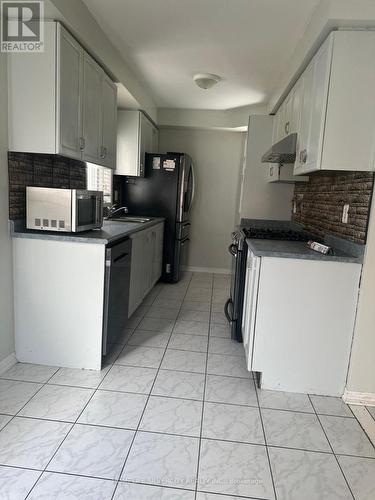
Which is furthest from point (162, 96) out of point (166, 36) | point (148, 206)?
point (166, 36)

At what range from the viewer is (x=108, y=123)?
3025mm

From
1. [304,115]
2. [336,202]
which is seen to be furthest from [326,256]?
[304,115]

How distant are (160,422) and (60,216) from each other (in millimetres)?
1389

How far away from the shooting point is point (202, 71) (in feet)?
11.1

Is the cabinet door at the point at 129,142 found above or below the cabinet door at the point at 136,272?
above

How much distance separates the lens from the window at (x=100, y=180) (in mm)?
3678

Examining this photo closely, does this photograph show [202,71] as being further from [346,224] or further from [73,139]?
[346,224]

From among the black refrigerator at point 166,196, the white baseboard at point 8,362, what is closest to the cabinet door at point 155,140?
the black refrigerator at point 166,196

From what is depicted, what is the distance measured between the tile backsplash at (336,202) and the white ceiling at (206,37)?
1.08 m

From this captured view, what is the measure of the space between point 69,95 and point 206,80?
5.71ft

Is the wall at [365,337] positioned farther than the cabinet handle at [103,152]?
No

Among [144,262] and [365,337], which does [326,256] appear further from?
[144,262]

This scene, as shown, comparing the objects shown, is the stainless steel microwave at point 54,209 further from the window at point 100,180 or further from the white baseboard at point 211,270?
the white baseboard at point 211,270

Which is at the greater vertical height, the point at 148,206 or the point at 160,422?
the point at 148,206
